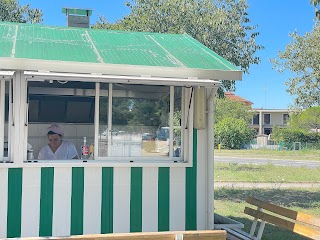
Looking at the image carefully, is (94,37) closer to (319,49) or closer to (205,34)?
(205,34)

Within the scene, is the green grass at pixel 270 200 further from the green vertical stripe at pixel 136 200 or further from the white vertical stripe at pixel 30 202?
the white vertical stripe at pixel 30 202

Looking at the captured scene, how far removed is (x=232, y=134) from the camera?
161 feet

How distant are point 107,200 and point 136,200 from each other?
373 mm

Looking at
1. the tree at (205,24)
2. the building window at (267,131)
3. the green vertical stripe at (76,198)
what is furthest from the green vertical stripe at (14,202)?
the building window at (267,131)

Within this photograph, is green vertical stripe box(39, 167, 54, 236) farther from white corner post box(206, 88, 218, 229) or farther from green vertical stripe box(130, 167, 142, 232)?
white corner post box(206, 88, 218, 229)

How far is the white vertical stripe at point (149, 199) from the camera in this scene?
236 inches

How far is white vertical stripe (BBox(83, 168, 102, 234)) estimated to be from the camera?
579cm

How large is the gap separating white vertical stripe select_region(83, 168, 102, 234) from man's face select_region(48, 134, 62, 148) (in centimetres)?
65

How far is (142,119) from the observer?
6242 millimetres

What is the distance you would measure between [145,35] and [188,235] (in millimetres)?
3877

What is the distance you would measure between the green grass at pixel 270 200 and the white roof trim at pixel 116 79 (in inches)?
152

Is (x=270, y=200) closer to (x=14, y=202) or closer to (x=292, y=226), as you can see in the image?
(x=292, y=226)

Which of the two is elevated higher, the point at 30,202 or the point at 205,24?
the point at 205,24

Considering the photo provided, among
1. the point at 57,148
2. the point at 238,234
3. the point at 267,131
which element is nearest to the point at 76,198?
the point at 57,148
